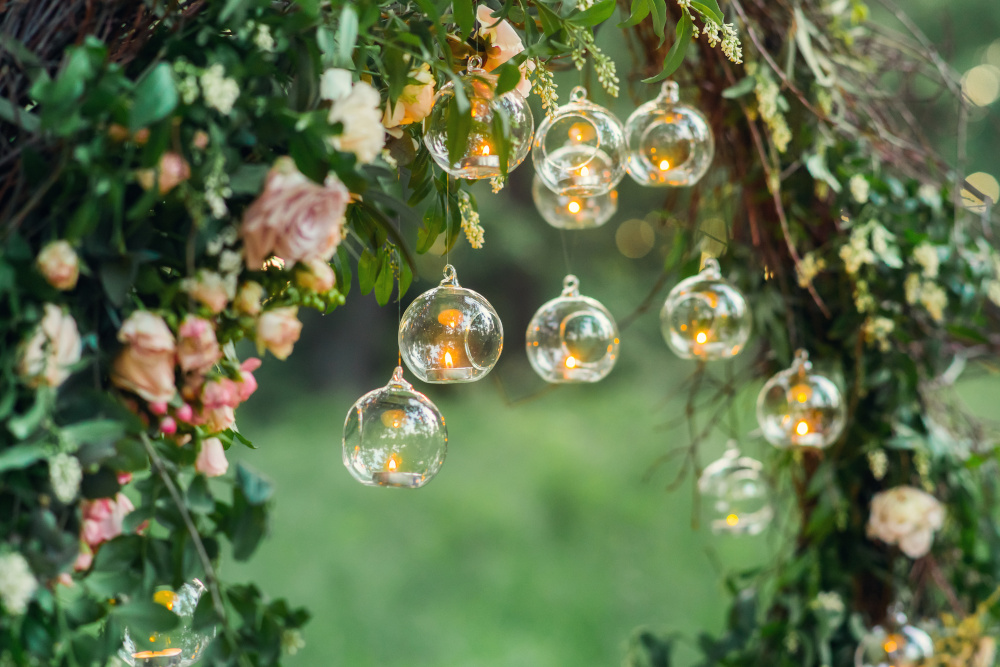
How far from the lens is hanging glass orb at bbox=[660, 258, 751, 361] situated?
1.20m

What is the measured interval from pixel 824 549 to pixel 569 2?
1.04m

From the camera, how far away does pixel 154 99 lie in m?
0.54

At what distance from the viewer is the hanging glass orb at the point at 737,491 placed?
1503mm

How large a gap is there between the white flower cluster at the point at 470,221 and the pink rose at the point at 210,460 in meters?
0.28

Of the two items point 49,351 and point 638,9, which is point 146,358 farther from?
point 638,9

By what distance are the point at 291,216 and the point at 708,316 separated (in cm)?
74

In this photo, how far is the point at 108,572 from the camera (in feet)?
1.94

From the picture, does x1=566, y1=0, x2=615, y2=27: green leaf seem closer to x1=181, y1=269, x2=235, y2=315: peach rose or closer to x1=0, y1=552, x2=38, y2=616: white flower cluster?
x1=181, y1=269, x2=235, y2=315: peach rose

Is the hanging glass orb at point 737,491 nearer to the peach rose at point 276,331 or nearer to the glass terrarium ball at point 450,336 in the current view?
the glass terrarium ball at point 450,336

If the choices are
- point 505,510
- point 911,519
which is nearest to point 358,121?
point 911,519

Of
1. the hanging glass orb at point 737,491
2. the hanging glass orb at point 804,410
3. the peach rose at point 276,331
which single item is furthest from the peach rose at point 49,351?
the hanging glass orb at point 737,491

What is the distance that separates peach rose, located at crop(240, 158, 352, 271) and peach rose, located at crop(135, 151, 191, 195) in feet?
0.15

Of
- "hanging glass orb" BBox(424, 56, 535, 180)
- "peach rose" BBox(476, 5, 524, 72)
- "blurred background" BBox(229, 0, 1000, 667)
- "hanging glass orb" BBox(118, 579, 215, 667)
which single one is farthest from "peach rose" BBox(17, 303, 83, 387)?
"blurred background" BBox(229, 0, 1000, 667)

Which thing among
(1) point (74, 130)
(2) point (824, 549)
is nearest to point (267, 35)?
(1) point (74, 130)
